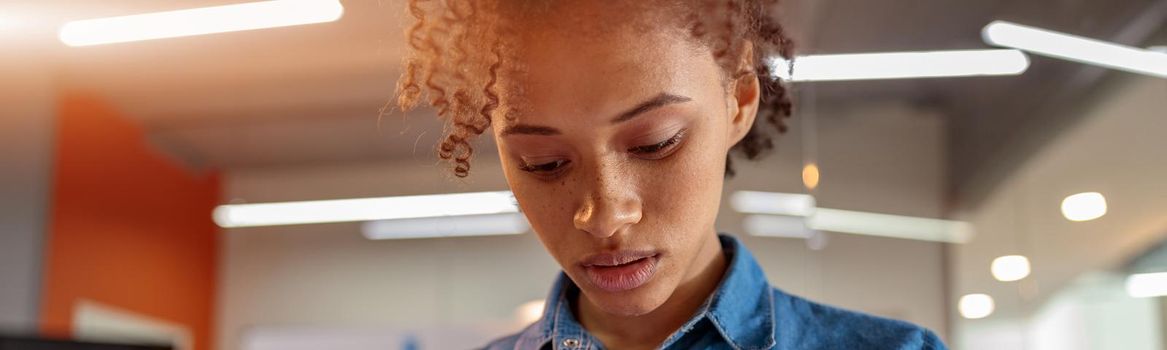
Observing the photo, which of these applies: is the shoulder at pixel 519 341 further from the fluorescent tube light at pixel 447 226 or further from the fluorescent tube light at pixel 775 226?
the fluorescent tube light at pixel 447 226

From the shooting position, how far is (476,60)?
66cm

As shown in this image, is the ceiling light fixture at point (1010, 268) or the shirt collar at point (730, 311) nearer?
the shirt collar at point (730, 311)

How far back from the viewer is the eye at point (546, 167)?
652 millimetres

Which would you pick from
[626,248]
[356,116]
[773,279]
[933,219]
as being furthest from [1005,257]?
[356,116]

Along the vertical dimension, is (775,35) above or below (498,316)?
below

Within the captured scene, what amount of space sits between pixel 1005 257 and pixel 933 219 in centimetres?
21

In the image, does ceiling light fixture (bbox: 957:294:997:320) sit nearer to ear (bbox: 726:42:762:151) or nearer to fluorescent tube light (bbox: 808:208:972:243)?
fluorescent tube light (bbox: 808:208:972:243)

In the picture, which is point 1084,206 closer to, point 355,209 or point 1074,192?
point 1074,192

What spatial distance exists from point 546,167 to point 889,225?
1.73 metres

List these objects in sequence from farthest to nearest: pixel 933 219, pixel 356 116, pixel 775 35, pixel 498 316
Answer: pixel 356 116, pixel 498 316, pixel 933 219, pixel 775 35

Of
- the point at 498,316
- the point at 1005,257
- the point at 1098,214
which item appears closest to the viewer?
the point at 1098,214

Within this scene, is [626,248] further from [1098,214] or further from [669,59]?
[1098,214]

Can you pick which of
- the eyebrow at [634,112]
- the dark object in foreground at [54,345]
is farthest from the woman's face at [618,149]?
the dark object in foreground at [54,345]

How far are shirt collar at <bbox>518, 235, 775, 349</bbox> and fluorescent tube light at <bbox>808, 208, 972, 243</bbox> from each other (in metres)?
1.44
